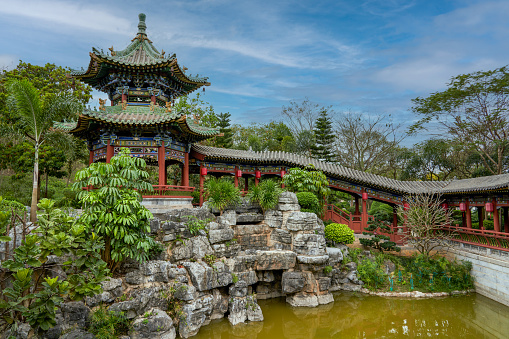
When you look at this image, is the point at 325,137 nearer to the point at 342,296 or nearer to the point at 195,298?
the point at 342,296

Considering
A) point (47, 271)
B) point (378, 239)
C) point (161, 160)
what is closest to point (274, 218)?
point (161, 160)

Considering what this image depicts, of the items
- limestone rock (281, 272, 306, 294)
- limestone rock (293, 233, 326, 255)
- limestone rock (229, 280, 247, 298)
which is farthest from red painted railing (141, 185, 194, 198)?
limestone rock (281, 272, 306, 294)

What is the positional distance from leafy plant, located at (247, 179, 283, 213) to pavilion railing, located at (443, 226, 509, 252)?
8759mm

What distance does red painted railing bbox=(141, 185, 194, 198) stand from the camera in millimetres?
12508

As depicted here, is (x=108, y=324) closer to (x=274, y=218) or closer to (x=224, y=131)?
(x=274, y=218)

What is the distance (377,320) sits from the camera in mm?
10773

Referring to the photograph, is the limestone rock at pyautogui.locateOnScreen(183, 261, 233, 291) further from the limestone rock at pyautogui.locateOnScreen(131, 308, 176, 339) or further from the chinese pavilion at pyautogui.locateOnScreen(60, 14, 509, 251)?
the chinese pavilion at pyautogui.locateOnScreen(60, 14, 509, 251)

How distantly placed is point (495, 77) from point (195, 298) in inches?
822

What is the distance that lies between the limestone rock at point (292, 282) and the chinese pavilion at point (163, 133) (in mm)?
5397

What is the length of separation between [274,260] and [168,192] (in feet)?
17.0

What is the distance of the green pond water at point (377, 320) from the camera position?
983cm

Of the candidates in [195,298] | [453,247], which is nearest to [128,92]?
[195,298]

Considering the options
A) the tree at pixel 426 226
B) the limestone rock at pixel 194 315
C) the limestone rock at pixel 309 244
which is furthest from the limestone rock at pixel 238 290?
the tree at pixel 426 226

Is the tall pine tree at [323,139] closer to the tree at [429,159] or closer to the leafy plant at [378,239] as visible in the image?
the tree at [429,159]
